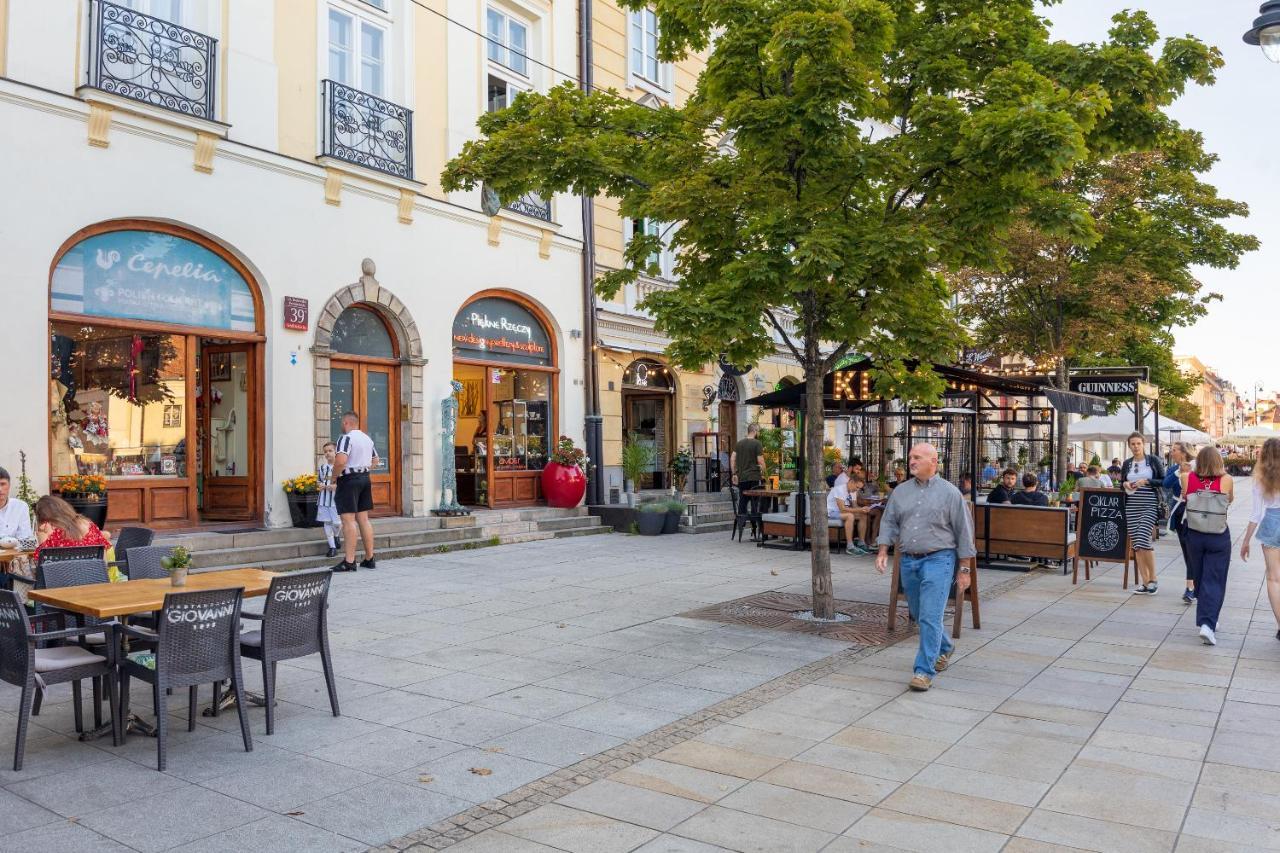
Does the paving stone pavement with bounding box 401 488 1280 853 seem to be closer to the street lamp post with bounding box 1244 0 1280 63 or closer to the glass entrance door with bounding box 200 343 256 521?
the street lamp post with bounding box 1244 0 1280 63

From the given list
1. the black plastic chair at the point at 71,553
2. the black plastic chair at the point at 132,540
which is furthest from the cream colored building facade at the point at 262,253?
the black plastic chair at the point at 71,553

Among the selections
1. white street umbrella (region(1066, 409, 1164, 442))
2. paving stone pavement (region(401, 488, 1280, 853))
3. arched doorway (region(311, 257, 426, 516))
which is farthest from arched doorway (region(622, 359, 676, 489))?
paving stone pavement (region(401, 488, 1280, 853))

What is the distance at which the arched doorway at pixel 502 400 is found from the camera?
16344 mm

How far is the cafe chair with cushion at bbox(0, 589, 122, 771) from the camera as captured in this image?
4754 millimetres

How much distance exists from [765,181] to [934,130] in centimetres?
143

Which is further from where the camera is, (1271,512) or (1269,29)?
(1271,512)

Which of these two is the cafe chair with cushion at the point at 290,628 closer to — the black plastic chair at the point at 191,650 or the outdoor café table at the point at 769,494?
the black plastic chair at the point at 191,650

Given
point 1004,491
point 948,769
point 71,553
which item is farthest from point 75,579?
point 1004,491

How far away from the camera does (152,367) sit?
39.1 ft

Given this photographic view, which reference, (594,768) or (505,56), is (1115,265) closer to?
(505,56)

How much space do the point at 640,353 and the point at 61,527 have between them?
13639mm

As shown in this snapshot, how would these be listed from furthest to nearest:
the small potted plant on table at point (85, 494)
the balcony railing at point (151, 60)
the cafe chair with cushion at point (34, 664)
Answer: the balcony railing at point (151, 60)
the small potted plant on table at point (85, 494)
the cafe chair with cushion at point (34, 664)

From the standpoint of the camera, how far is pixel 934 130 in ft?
26.1

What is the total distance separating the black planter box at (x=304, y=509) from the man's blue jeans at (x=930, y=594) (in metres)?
8.46
